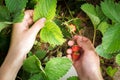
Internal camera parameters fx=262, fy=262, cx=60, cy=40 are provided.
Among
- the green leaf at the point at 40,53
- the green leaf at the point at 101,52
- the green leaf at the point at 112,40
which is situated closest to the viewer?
the green leaf at the point at 112,40

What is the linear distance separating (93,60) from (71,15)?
34 centimetres

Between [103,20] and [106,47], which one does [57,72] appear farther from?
[103,20]

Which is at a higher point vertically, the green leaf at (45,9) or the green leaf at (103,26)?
the green leaf at (45,9)

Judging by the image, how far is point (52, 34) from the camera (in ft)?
4.47

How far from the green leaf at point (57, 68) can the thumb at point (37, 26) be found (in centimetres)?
18

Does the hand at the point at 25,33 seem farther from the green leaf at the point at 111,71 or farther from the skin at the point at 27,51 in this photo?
the green leaf at the point at 111,71

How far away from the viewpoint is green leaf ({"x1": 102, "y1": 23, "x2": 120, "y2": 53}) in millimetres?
1297

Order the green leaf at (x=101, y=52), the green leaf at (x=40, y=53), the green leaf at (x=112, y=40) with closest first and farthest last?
the green leaf at (x=112, y=40)
the green leaf at (x=101, y=52)
the green leaf at (x=40, y=53)

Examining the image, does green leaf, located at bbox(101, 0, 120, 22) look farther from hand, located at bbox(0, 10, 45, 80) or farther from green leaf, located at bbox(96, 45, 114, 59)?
hand, located at bbox(0, 10, 45, 80)

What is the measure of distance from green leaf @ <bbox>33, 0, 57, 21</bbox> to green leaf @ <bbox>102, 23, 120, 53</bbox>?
31 cm

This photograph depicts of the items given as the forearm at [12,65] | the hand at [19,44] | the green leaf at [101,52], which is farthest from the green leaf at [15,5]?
the green leaf at [101,52]

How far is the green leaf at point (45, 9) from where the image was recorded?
1.35m

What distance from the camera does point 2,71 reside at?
1395mm

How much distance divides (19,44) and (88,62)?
1.29 feet
